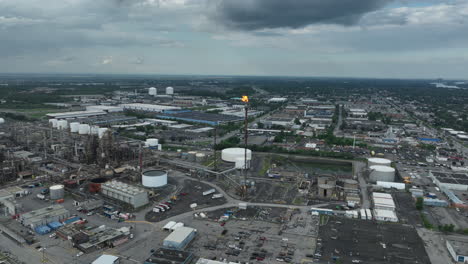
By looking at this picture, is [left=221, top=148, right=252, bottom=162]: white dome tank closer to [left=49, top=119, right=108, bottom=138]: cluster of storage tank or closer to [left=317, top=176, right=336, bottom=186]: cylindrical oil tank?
[left=317, top=176, right=336, bottom=186]: cylindrical oil tank

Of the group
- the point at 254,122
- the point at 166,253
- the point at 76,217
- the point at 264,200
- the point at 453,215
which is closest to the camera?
the point at 166,253

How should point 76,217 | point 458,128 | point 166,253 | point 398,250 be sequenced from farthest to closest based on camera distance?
point 458,128
point 76,217
point 398,250
point 166,253

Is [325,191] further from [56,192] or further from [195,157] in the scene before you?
[56,192]

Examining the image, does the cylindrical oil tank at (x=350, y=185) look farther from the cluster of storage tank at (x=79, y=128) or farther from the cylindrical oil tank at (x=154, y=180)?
the cluster of storage tank at (x=79, y=128)

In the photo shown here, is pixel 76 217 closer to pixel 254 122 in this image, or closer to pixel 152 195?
pixel 152 195

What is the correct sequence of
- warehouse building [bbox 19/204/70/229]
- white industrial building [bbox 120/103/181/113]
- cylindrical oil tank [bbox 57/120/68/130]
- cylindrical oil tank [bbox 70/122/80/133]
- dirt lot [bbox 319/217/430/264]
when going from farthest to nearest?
1. white industrial building [bbox 120/103/181/113]
2. cylindrical oil tank [bbox 57/120/68/130]
3. cylindrical oil tank [bbox 70/122/80/133]
4. warehouse building [bbox 19/204/70/229]
5. dirt lot [bbox 319/217/430/264]

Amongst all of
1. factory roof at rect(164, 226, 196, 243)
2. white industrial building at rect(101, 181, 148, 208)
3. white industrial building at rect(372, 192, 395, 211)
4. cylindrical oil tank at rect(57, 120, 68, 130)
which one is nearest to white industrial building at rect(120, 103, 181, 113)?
cylindrical oil tank at rect(57, 120, 68, 130)

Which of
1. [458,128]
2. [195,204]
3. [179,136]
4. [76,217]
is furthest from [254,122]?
[76,217]
